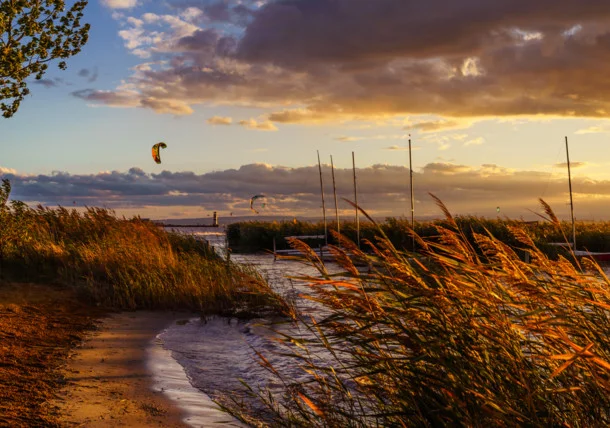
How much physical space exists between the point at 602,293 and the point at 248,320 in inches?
353

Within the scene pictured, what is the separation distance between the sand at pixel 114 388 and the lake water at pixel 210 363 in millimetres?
183

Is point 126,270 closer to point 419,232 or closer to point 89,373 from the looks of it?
point 89,373

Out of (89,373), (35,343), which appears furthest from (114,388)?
(35,343)

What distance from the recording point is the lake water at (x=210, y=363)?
6.66m

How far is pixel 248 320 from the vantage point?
483 inches

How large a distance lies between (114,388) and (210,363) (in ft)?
7.13

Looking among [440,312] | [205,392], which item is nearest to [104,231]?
[205,392]

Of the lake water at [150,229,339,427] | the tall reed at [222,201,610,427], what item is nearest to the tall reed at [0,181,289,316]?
the lake water at [150,229,339,427]

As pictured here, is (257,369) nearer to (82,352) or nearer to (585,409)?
(82,352)

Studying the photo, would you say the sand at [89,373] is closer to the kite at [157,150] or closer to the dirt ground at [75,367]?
the dirt ground at [75,367]

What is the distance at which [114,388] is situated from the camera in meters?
6.86

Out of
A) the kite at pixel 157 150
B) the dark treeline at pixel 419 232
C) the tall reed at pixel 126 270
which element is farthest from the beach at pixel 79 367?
the kite at pixel 157 150

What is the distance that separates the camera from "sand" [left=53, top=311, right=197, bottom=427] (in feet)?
19.0

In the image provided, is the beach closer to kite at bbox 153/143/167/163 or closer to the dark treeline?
the dark treeline
